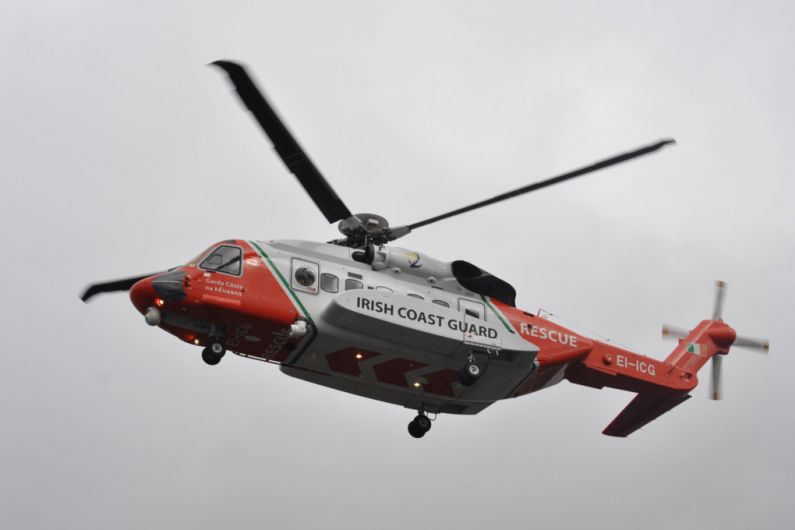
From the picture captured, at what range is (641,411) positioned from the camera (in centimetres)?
2100

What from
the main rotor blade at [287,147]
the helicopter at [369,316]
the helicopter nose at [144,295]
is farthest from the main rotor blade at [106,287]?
the main rotor blade at [287,147]

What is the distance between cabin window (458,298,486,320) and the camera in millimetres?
18469

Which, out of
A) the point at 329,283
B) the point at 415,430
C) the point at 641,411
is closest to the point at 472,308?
the point at 415,430

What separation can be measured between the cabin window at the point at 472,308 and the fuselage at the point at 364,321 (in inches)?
1.0

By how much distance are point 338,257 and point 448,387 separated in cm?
330

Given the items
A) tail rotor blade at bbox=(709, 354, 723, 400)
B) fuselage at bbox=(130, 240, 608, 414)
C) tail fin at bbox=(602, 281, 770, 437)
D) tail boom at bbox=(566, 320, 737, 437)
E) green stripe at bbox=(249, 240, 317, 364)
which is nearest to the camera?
fuselage at bbox=(130, 240, 608, 414)

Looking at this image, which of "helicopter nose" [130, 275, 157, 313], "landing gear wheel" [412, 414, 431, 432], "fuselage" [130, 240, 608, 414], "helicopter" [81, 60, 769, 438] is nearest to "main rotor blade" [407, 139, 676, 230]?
"helicopter" [81, 60, 769, 438]

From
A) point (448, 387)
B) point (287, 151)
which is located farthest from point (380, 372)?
point (287, 151)

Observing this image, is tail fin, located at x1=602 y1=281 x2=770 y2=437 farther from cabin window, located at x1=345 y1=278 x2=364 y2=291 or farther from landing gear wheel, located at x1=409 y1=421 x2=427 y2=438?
cabin window, located at x1=345 y1=278 x2=364 y2=291

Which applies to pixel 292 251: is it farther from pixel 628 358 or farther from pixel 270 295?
pixel 628 358

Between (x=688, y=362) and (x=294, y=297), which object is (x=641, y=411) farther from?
(x=294, y=297)

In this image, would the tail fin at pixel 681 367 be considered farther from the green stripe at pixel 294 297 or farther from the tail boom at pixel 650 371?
the green stripe at pixel 294 297

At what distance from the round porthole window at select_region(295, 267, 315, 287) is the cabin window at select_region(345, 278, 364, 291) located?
0.66 metres

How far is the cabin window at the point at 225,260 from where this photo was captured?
54.6 feet
